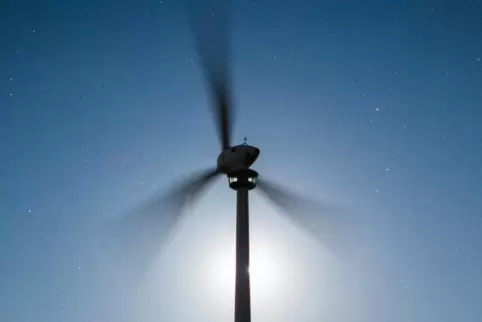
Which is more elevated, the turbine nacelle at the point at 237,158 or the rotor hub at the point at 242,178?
the turbine nacelle at the point at 237,158

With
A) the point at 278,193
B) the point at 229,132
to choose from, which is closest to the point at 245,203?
the point at 278,193

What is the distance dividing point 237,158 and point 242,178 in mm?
1627

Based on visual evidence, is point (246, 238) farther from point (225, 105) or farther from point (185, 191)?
point (225, 105)

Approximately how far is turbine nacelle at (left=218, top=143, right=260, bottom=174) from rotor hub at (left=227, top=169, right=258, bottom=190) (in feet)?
1.03

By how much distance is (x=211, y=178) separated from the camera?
34500 mm

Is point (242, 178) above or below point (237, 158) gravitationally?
below

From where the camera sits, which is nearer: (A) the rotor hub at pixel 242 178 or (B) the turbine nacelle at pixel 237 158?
(B) the turbine nacelle at pixel 237 158

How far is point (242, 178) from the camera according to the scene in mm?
32750

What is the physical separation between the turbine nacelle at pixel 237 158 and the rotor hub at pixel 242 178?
12.3 inches

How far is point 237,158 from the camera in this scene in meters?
31.7

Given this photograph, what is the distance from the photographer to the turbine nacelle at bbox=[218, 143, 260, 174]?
3150cm

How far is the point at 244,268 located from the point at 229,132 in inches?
341

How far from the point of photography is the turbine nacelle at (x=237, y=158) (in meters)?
31.5

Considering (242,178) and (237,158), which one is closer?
(237,158)
